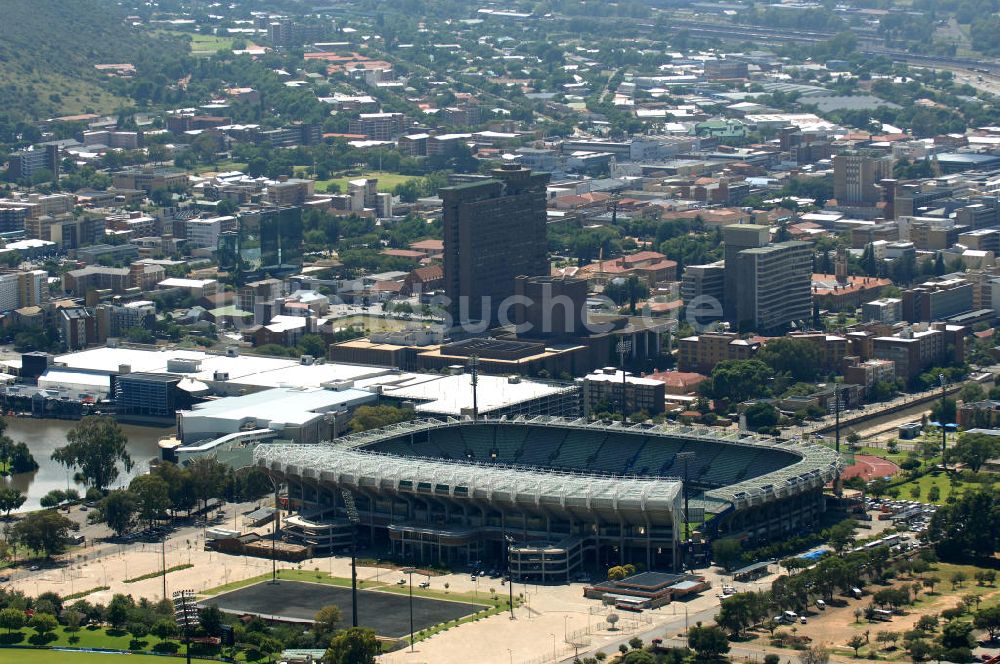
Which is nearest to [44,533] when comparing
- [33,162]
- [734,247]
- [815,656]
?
[815,656]

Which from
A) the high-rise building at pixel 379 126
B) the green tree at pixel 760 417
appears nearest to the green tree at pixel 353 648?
the green tree at pixel 760 417

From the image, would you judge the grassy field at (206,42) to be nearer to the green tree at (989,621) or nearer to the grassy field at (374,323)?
the grassy field at (374,323)

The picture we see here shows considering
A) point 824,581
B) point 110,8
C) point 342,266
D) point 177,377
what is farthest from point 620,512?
point 110,8

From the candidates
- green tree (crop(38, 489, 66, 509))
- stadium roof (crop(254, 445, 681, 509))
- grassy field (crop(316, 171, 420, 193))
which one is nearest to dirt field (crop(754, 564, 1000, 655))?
stadium roof (crop(254, 445, 681, 509))

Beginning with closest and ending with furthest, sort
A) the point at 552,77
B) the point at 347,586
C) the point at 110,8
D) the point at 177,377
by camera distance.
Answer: the point at 347,586, the point at 177,377, the point at 552,77, the point at 110,8

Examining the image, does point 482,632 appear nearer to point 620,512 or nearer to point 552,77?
point 620,512

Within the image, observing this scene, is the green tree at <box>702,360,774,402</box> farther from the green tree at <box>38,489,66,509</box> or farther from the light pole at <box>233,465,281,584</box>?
the green tree at <box>38,489,66,509</box>

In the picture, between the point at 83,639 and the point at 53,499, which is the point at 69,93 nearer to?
the point at 53,499
